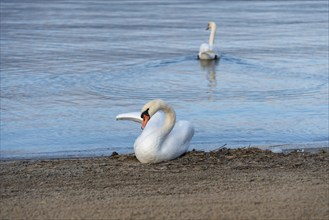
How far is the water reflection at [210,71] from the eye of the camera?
62.6 ft

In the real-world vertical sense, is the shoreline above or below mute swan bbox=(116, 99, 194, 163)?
below

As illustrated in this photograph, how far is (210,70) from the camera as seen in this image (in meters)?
22.1

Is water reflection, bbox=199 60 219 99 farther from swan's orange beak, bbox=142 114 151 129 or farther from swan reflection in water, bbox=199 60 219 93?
swan's orange beak, bbox=142 114 151 129

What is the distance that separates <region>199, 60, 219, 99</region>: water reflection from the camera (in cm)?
1908

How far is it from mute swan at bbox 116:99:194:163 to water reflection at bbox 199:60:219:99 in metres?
6.79

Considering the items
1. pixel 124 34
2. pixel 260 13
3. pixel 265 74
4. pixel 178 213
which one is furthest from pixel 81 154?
pixel 260 13

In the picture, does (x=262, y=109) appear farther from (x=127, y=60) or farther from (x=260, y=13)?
(x=260, y=13)

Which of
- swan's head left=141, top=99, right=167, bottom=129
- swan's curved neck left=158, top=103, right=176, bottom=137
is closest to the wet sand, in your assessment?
swan's curved neck left=158, top=103, right=176, bottom=137

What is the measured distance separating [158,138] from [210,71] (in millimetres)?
11254

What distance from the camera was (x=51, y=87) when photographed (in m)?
18.5

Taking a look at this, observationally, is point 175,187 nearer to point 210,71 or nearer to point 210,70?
point 210,71

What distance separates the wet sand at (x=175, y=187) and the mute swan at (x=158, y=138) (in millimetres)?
117

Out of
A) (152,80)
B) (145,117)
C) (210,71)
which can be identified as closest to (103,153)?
(145,117)

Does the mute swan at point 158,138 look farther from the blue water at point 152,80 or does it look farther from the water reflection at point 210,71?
the water reflection at point 210,71
